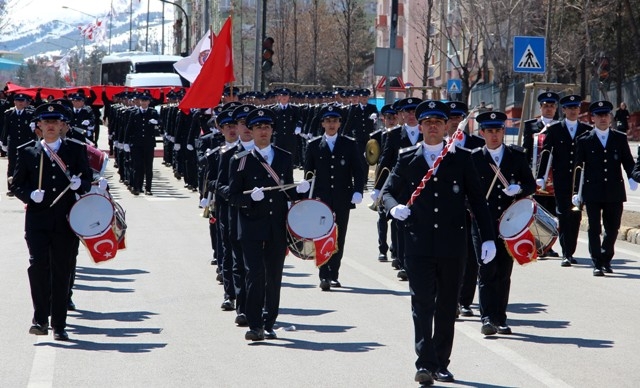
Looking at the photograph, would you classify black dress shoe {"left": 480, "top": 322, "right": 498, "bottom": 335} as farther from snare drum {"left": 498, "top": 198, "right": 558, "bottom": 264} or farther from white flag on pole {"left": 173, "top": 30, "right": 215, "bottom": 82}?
white flag on pole {"left": 173, "top": 30, "right": 215, "bottom": 82}

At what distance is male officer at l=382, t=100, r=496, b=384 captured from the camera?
8625 mm

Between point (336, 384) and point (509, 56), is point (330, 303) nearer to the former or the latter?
point (336, 384)

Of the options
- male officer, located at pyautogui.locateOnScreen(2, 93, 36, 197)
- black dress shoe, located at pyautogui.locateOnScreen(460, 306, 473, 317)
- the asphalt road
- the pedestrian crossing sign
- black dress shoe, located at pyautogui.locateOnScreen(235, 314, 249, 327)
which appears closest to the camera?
the asphalt road

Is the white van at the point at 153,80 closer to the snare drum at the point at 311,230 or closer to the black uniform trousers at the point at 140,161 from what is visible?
the black uniform trousers at the point at 140,161

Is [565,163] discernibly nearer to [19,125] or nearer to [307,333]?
[307,333]

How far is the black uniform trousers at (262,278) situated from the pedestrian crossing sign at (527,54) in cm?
1289

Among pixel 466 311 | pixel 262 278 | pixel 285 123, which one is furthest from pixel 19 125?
pixel 262 278

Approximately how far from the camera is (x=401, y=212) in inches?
338

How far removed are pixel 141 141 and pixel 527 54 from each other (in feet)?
28.8

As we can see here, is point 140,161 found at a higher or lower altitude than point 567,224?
lower

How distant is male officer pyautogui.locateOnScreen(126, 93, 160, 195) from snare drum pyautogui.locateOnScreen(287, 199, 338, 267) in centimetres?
1670

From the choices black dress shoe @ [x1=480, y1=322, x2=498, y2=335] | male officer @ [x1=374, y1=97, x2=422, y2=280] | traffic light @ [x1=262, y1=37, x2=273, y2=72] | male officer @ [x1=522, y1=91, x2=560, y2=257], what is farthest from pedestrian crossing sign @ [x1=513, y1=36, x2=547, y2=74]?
black dress shoe @ [x1=480, y1=322, x2=498, y2=335]

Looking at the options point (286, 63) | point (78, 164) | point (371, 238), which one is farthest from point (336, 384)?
point (286, 63)

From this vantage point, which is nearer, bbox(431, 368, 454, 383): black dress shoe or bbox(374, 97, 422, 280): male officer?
bbox(431, 368, 454, 383): black dress shoe
